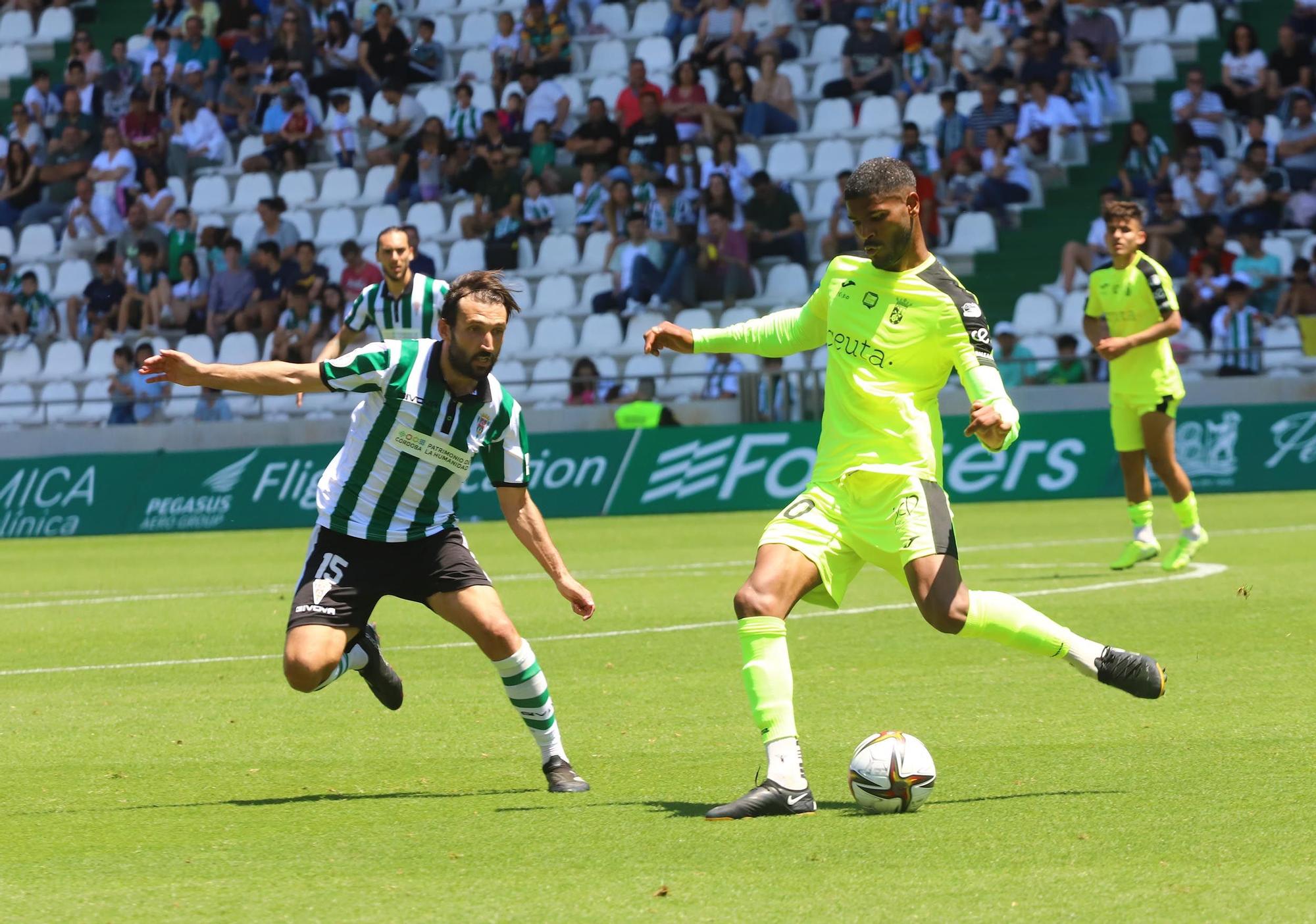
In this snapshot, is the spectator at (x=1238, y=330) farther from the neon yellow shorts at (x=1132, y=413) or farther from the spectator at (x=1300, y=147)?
the neon yellow shorts at (x=1132, y=413)

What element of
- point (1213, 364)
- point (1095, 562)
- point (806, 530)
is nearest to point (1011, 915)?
point (806, 530)

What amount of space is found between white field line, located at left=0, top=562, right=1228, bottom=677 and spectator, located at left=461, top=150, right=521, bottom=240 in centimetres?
1471

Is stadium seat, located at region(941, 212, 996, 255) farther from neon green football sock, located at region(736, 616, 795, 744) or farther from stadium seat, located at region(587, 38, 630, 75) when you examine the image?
neon green football sock, located at region(736, 616, 795, 744)

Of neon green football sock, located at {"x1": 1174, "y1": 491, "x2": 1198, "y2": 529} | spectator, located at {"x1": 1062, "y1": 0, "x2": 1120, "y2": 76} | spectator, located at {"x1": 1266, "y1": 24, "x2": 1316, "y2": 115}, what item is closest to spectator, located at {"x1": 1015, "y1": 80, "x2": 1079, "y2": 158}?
spectator, located at {"x1": 1062, "y1": 0, "x2": 1120, "y2": 76}

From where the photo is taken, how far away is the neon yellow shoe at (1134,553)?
13297mm

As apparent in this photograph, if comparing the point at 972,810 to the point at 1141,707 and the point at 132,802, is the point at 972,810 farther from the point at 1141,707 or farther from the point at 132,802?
the point at 132,802

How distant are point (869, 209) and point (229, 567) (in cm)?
1172

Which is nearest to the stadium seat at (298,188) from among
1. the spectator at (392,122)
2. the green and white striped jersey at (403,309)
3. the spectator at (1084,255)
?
the spectator at (392,122)

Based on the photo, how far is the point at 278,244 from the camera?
26.3m

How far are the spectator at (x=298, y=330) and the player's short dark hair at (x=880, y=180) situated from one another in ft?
60.2

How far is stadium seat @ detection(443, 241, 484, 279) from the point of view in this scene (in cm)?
2569

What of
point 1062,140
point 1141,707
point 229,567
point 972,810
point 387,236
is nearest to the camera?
point 972,810

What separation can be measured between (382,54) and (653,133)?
231 inches

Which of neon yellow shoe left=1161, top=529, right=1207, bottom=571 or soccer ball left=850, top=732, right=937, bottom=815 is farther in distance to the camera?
neon yellow shoe left=1161, top=529, right=1207, bottom=571
